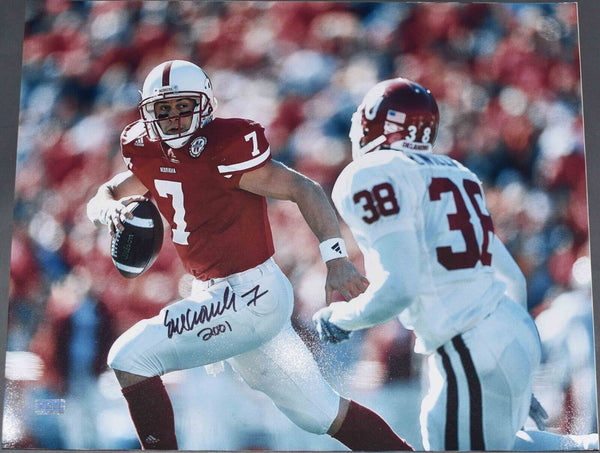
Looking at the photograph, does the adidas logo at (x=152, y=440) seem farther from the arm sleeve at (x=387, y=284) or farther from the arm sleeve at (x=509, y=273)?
the arm sleeve at (x=509, y=273)

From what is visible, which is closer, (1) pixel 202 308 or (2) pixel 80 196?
(1) pixel 202 308

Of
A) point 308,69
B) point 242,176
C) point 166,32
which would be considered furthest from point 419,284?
point 166,32

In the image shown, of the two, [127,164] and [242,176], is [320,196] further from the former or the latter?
[127,164]

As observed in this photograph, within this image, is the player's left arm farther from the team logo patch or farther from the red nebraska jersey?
the team logo patch

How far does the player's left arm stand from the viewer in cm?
347

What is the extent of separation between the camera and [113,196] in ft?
11.7

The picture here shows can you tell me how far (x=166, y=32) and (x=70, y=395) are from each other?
1618 millimetres

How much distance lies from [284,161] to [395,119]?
1.65 feet

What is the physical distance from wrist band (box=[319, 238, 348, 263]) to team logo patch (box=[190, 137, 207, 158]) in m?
0.65

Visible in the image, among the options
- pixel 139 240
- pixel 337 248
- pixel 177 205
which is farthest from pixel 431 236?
pixel 139 240

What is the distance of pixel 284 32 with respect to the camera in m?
3.71
